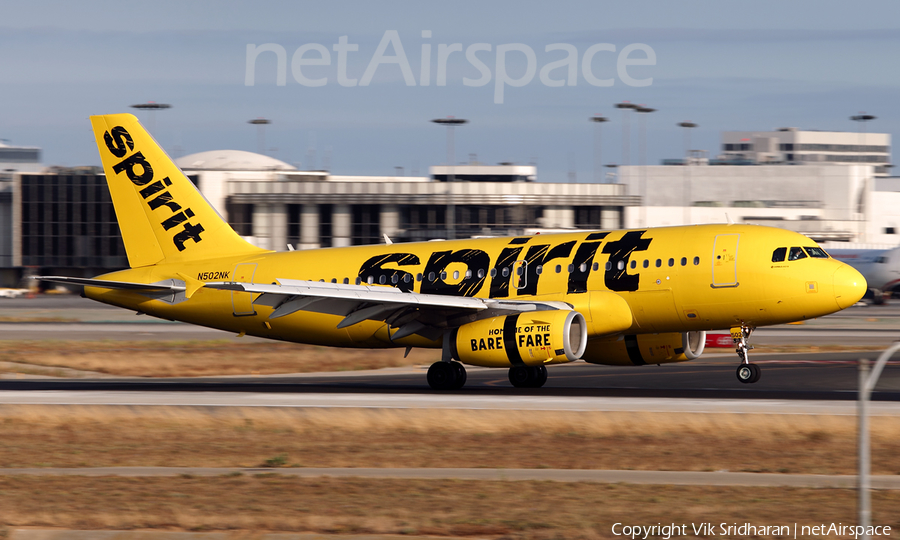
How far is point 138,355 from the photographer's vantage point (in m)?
47.9

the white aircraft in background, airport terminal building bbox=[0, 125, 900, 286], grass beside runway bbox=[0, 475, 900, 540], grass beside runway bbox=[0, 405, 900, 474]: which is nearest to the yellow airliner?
grass beside runway bbox=[0, 405, 900, 474]

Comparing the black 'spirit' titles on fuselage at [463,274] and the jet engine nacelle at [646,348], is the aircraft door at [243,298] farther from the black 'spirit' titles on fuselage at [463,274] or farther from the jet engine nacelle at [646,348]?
the jet engine nacelle at [646,348]

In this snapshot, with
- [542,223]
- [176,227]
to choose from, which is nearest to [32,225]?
[542,223]

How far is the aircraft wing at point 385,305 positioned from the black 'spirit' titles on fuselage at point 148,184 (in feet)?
20.8

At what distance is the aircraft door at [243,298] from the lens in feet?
115

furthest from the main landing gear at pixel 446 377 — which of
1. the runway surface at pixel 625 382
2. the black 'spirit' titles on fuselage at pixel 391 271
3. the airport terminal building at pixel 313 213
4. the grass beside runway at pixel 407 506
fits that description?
the airport terminal building at pixel 313 213

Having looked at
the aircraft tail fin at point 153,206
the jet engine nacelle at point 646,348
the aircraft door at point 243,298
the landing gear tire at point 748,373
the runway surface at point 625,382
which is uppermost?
the aircraft tail fin at point 153,206

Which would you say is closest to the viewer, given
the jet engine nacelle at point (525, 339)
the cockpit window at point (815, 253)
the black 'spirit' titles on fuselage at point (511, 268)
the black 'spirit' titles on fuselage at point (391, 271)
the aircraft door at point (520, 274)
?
the jet engine nacelle at point (525, 339)

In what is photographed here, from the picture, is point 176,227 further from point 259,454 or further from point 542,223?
point 542,223

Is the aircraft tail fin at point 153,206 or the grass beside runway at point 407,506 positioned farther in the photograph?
the aircraft tail fin at point 153,206

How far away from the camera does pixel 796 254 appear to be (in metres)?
29.4

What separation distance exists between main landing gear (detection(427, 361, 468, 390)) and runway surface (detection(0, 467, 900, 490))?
12.9 m

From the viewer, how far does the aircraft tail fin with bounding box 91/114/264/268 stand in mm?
37188

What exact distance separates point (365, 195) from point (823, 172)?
79142 millimetres
